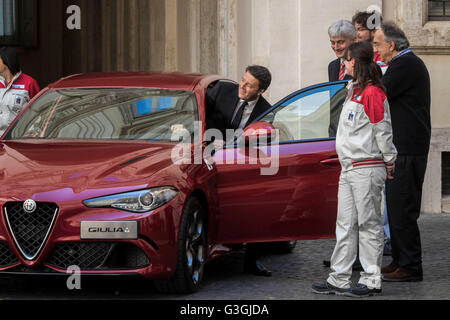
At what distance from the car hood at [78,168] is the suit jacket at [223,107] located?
0.80 metres

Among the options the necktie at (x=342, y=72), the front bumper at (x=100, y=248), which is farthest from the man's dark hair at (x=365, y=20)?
the front bumper at (x=100, y=248)

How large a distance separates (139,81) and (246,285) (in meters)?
1.85

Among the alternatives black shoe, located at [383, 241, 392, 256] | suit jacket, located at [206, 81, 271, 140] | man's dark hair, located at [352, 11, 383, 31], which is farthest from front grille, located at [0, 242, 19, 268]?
man's dark hair, located at [352, 11, 383, 31]

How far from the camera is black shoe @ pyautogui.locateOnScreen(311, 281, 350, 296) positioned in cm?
755

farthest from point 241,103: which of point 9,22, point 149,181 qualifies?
point 9,22

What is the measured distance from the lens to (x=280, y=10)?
13500 mm

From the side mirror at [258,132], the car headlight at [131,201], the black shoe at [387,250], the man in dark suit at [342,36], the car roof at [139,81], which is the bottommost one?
the black shoe at [387,250]

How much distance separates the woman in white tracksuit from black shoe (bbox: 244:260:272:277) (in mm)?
915

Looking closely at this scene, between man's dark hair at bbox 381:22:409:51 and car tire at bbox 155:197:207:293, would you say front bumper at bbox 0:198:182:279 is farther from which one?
man's dark hair at bbox 381:22:409:51

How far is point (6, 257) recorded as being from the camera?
7113 millimetres

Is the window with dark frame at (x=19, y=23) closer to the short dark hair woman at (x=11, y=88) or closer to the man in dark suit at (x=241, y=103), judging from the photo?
the short dark hair woman at (x=11, y=88)

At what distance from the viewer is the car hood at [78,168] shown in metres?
7.05

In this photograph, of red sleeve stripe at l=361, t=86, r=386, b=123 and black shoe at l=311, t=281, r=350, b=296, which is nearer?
red sleeve stripe at l=361, t=86, r=386, b=123

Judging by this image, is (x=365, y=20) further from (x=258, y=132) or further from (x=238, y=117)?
(x=258, y=132)
